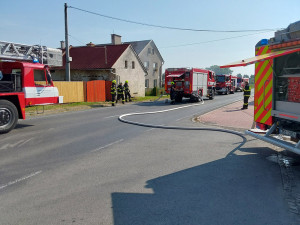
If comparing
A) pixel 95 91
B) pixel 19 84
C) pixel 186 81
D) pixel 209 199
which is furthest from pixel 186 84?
pixel 209 199

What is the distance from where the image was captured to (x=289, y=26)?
5164 mm

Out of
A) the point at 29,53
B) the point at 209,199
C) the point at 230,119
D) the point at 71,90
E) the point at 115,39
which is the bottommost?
the point at 209,199

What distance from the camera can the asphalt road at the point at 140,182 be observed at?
3.28m

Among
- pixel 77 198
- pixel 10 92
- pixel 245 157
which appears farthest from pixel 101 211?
pixel 10 92

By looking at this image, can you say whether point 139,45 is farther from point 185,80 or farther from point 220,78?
point 185,80

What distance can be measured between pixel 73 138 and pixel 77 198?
4230 millimetres

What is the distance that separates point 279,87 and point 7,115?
785cm

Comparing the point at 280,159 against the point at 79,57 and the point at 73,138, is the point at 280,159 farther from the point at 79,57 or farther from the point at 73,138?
the point at 79,57

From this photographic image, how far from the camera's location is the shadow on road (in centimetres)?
319

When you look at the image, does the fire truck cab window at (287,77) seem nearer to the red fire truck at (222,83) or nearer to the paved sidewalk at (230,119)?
the paved sidewalk at (230,119)

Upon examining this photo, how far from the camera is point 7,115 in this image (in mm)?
8477

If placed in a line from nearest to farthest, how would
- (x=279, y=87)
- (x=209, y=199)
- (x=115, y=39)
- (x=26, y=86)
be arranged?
(x=209, y=199) → (x=279, y=87) → (x=26, y=86) → (x=115, y=39)

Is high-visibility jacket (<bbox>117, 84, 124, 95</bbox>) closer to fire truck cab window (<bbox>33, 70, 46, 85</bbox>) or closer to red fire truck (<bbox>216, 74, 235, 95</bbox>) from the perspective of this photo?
fire truck cab window (<bbox>33, 70, 46, 85</bbox>)

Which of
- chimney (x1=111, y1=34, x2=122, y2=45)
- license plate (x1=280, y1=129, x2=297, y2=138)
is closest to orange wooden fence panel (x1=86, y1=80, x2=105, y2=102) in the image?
chimney (x1=111, y1=34, x2=122, y2=45)
